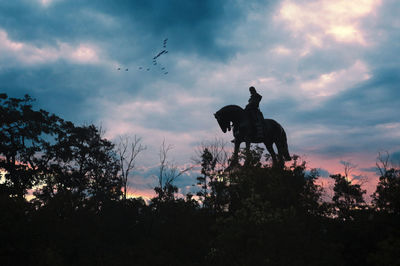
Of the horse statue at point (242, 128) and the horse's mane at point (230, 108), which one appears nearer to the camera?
the horse statue at point (242, 128)

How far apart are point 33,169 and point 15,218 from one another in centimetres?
2148

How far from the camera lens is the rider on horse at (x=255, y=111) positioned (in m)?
20.9

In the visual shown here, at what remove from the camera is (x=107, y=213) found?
27.9 m

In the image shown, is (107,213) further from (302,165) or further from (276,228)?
(276,228)

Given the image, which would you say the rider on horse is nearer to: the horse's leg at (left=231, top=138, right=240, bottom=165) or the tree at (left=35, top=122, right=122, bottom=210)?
the horse's leg at (left=231, top=138, right=240, bottom=165)

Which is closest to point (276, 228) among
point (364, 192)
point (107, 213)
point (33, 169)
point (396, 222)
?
point (396, 222)

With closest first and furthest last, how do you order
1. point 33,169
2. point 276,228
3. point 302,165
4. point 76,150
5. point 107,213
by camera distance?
point 276,228
point 302,165
point 107,213
point 33,169
point 76,150

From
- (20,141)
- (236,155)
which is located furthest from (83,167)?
(236,155)

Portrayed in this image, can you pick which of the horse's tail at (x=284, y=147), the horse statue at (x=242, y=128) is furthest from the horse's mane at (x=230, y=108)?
the horse's tail at (x=284, y=147)

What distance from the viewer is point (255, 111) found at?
21406 mm

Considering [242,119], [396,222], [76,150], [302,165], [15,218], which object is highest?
[76,150]

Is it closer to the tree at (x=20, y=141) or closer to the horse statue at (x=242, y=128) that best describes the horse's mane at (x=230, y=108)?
the horse statue at (x=242, y=128)

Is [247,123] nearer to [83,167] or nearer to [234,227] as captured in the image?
[234,227]

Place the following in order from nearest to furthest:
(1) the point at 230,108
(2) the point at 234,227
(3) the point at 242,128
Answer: (2) the point at 234,227, (3) the point at 242,128, (1) the point at 230,108
